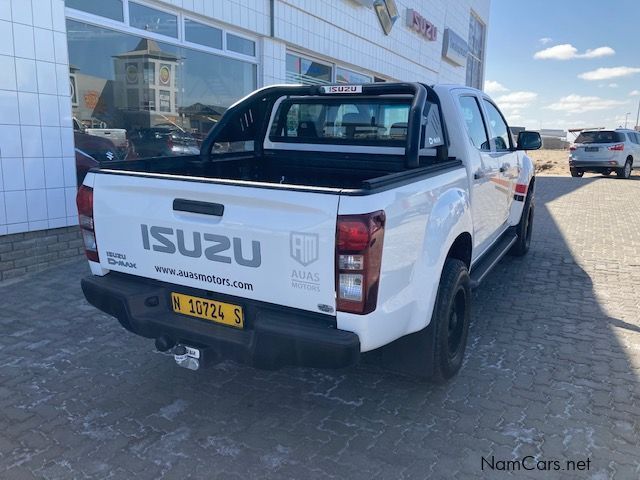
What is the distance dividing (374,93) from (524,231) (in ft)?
12.6

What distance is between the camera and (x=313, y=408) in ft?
10.7

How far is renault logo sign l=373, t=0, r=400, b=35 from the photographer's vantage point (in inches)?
534

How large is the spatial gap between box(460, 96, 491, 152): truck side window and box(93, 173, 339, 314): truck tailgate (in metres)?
2.25

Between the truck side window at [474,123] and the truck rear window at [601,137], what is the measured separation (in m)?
17.0

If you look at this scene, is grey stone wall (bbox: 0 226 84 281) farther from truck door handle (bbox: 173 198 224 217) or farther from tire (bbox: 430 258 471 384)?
tire (bbox: 430 258 471 384)

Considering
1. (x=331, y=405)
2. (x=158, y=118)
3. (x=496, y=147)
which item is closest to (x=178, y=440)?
(x=331, y=405)

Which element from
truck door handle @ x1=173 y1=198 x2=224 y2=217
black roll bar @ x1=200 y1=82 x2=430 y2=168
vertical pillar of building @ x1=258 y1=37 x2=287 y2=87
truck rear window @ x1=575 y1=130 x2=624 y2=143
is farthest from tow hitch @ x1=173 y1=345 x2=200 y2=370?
truck rear window @ x1=575 y1=130 x2=624 y2=143

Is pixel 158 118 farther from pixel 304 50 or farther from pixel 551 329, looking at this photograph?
pixel 551 329

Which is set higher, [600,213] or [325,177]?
[325,177]

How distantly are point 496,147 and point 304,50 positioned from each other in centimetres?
669

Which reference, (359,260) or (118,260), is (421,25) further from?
(359,260)

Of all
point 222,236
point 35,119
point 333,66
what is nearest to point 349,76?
point 333,66

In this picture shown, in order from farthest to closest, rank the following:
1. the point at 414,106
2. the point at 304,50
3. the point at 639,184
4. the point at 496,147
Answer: the point at 639,184 < the point at 304,50 < the point at 496,147 < the point at 414,106

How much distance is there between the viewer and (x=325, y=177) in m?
4.29
